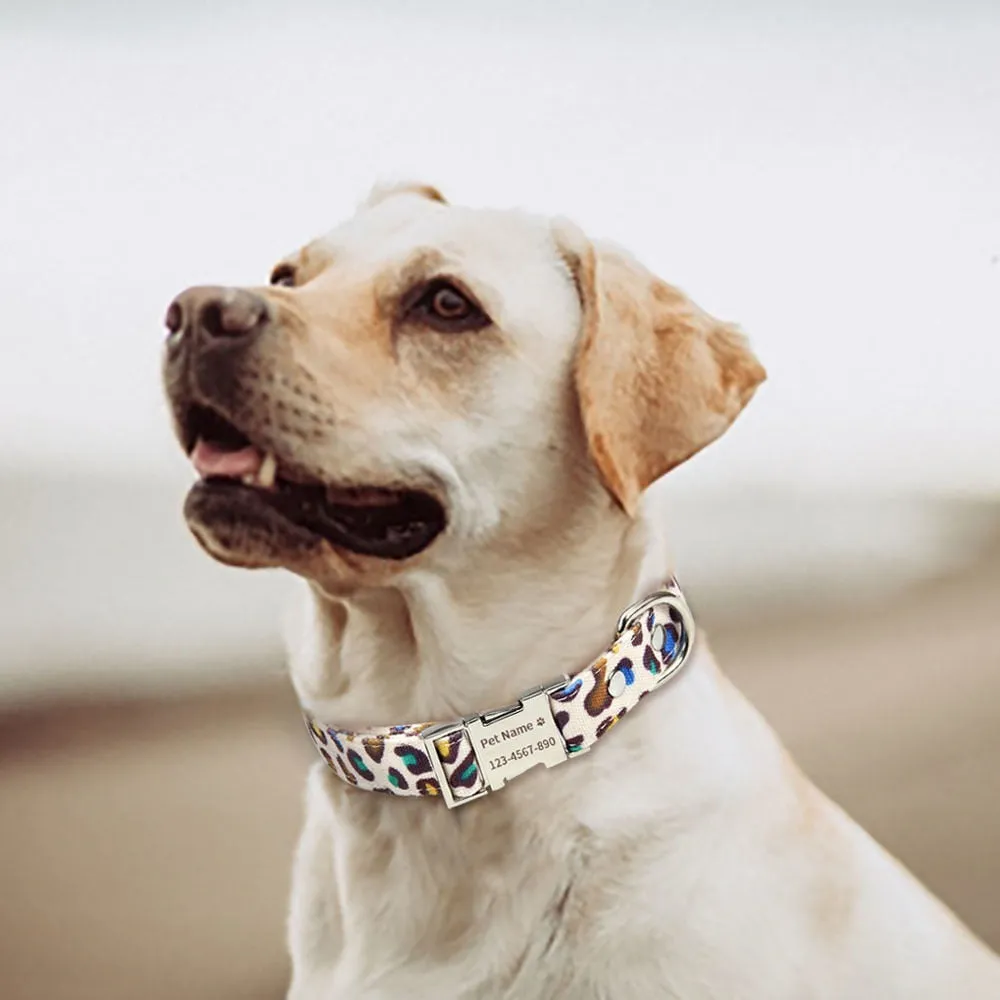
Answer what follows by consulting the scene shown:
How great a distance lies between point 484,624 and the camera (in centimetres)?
117

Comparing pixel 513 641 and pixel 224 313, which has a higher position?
pixel 224 313

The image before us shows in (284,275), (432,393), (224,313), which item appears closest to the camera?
(224,313)

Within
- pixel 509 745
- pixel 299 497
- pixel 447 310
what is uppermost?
pixel 447 310

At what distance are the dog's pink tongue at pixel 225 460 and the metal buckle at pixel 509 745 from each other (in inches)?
11.9

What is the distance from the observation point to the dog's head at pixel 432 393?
1015mm

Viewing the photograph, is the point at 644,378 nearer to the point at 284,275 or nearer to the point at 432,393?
the point at 432,393

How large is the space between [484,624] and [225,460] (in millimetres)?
303

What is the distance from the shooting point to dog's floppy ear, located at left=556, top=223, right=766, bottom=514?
1088mm

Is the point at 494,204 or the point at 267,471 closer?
the point at 267,471

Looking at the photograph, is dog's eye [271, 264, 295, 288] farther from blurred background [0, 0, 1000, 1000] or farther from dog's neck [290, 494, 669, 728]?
dog's neck [290, 494, 669, 728]

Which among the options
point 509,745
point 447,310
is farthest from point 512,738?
point 447,310

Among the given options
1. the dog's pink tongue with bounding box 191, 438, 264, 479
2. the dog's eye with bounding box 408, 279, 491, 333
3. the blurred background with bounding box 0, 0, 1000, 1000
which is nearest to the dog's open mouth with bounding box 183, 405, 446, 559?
the dog's pink tongue with bounding box 191, 438, 264, 479

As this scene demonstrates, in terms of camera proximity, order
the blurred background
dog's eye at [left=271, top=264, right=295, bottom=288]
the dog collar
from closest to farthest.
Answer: the dog collar, dog's eye at [left=271, top=264, right=295, bottom=288], the blurred background

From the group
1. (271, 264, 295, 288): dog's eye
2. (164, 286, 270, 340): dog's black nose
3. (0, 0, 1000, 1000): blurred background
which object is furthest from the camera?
(0, 0, 1000, 1000): blurred background
